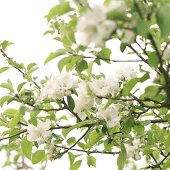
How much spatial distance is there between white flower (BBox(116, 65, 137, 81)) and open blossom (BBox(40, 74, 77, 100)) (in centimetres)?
33

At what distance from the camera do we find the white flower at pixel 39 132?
2459 mm

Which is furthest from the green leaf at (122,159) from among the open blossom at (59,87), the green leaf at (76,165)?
the open blossom at (59,87)

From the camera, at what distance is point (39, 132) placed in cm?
246

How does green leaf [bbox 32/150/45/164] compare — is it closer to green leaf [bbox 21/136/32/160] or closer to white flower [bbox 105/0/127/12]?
green leaf [bbox 21/136/32/160]

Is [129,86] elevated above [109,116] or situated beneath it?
elevated above

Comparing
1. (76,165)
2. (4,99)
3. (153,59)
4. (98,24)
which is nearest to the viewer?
(98,24)

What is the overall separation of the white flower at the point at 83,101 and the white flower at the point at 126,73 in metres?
0.28

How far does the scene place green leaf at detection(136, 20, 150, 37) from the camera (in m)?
1.39

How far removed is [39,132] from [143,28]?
1.24 meters

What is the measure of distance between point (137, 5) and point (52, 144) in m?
1.26

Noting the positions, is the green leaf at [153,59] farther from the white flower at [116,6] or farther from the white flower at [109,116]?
the white flower at [109,116]

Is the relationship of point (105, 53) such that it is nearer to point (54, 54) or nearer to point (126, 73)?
point (54, 54)

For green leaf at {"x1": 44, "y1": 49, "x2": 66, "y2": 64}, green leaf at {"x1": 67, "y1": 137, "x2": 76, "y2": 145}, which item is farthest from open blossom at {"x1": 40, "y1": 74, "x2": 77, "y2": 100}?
green leaf at {"x1": 67, "y1": 137, "x2": 76, "y2": 145}

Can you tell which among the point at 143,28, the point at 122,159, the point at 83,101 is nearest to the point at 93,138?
the point at 122,159
